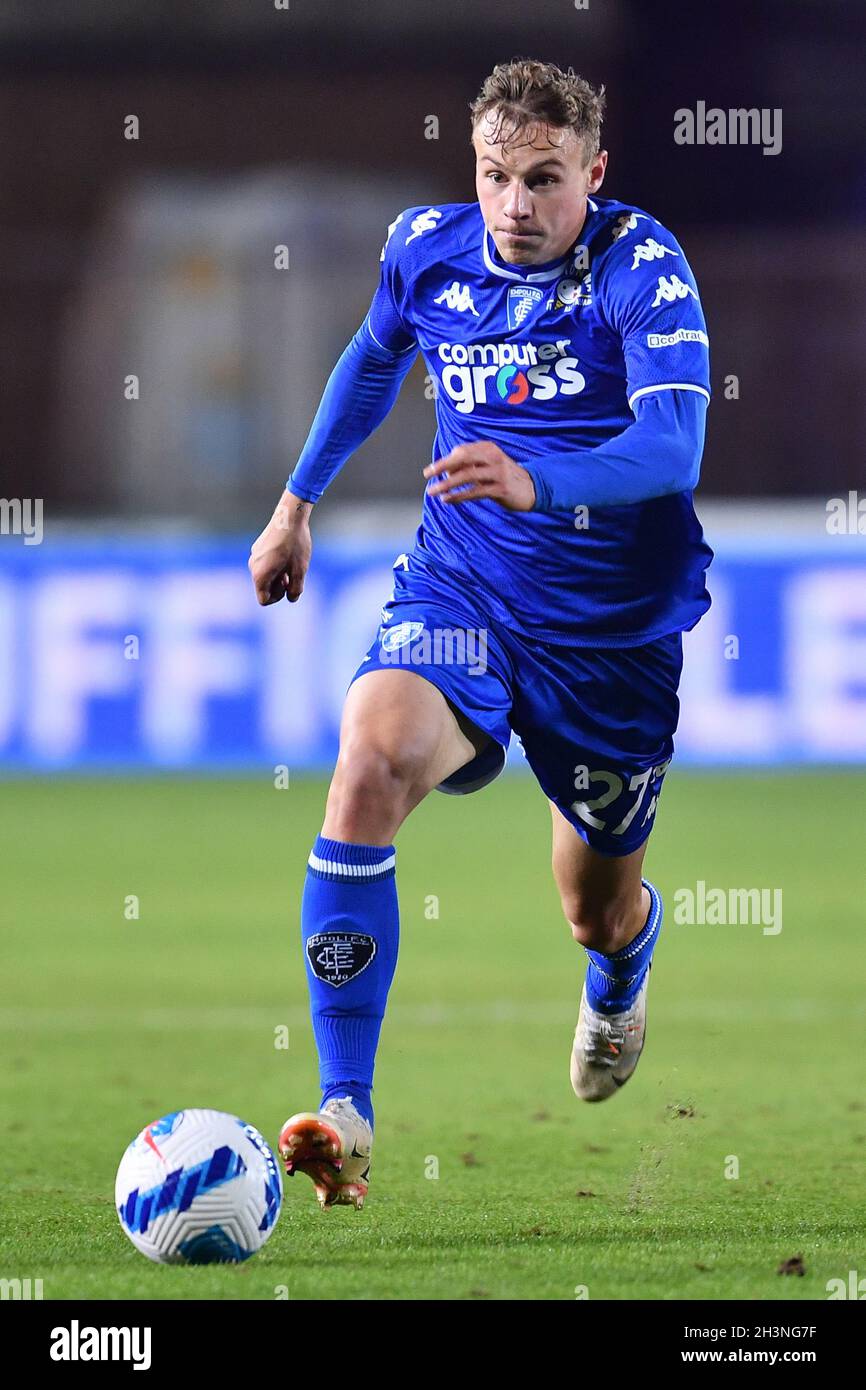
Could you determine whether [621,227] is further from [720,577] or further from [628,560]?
[720,577]

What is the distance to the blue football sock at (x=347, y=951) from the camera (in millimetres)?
3967

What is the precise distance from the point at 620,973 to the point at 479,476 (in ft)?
6.79

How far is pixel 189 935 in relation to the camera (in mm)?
8094

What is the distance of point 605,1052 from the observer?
17.3 feet

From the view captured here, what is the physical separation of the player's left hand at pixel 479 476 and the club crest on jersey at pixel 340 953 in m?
0.92

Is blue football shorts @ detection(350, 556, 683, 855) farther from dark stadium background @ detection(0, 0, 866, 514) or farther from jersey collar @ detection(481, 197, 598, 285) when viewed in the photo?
dark stadium background @ detection(0, 0, 866, 514)

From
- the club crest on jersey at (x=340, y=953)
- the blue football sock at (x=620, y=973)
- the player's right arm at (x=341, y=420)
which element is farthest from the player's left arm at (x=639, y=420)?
the blue football sock at (x=620, y=973)

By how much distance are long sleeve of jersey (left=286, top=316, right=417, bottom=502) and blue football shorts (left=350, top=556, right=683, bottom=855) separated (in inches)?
12.9

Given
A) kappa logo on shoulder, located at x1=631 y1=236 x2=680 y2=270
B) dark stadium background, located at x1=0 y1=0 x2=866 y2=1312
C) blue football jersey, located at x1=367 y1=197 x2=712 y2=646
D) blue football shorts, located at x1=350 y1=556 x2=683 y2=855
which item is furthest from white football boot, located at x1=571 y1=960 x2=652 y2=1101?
kappa logo on shoulder, located at x1=631 y1=236 x2=680 y2=270

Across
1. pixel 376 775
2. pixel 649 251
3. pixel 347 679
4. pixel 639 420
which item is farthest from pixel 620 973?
pixel 347 679

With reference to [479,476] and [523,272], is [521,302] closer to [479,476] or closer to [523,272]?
[523,272]

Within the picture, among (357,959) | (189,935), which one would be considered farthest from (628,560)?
(189,935)

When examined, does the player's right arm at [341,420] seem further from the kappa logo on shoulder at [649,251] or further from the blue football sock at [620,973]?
the blue football sock at [620,973]
